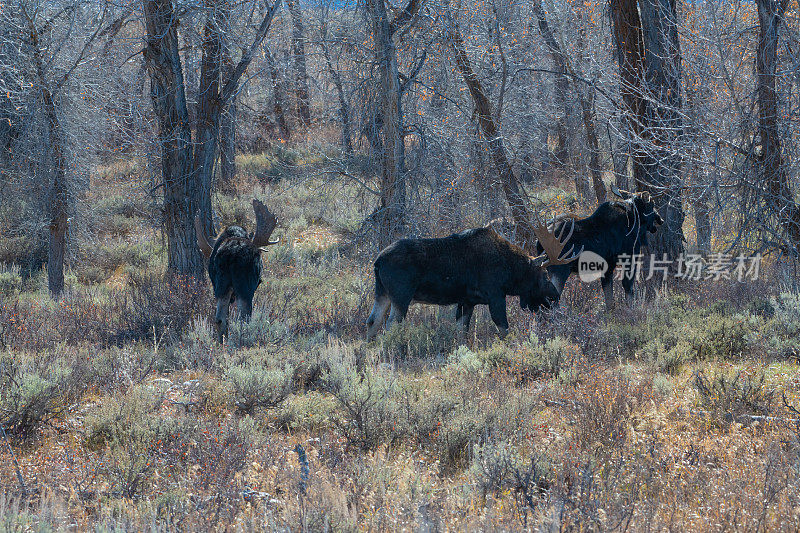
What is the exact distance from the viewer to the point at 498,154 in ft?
44.5

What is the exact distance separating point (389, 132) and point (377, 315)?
3.74 metres

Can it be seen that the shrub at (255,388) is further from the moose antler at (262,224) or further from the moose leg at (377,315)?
the moose antler at (262,224)

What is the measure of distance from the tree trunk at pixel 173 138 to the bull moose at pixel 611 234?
21.2 ft

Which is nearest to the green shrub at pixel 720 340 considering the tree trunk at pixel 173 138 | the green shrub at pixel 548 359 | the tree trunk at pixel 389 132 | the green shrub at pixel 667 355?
the green shrub at pixel 667 355

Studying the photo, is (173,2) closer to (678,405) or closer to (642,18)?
(642,18)

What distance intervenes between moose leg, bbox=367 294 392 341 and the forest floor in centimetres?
19

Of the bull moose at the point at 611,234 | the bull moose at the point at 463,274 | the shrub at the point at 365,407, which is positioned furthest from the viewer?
the bull moose at the point at 611,234

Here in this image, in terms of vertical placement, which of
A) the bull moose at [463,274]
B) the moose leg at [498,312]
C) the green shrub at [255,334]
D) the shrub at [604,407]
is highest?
the bull moose at [463,274]

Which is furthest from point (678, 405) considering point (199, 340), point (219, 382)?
point (199, 340)

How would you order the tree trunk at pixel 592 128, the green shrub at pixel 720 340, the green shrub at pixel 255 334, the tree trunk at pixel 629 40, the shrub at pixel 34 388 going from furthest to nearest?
the tree trunk at pixel 592 128 → the tree trunk at pixel 629 40 → the green shrub at pixel 255 334 → the green shrub at pixel 720 340 → the shrub at pixel 34 388

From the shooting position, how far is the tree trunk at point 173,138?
1275cm

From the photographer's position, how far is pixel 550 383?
6.89m

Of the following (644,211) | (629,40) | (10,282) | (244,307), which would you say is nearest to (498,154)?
(629,40)

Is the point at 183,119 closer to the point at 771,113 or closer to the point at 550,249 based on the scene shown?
the point at 550,249
